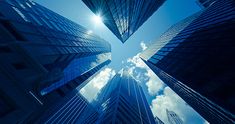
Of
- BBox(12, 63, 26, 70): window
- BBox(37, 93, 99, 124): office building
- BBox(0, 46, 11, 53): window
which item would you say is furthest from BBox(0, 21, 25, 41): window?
BBox(37, 93, 99, 124): office building

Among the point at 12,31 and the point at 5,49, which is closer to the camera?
the point at 5,49

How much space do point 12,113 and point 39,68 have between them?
199 inches

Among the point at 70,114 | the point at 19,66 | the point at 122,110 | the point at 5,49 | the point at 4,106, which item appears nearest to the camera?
the point at 4,106

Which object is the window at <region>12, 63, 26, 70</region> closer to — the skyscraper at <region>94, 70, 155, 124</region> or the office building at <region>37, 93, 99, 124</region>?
the skyscraper at <region>94, 70, 155, 124</region>

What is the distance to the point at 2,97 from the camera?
1013 cm

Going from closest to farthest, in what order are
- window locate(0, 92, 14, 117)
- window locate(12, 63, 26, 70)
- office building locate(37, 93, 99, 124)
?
window locate(0, 92, 14, 117), window locate(12, 63, 26, 70), office building locate(37, 93, 99, 124)

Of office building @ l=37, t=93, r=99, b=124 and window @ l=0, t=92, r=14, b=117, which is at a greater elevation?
window @ l=0, t=92, r=14, b=117

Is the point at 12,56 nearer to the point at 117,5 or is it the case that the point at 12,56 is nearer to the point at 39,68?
the point at 39,68

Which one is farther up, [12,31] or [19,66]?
[12,31]

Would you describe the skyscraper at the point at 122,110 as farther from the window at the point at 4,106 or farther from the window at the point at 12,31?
the window at the point at 4,106

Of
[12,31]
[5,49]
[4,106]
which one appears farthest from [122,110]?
[4,106]

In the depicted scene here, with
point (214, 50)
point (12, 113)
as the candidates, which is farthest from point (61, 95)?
point (214, 50)

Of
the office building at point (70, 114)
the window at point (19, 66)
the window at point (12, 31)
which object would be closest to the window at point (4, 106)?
the window at point (19, 66)

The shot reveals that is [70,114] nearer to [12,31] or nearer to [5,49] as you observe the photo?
[12,31]
